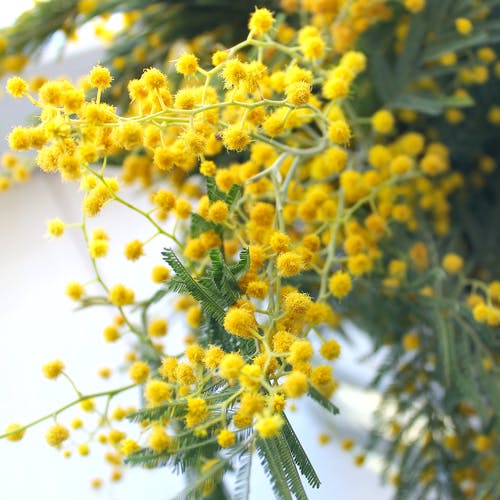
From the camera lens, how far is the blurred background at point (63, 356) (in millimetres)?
821

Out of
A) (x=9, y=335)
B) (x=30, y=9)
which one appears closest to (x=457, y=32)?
(x=30, y=9)

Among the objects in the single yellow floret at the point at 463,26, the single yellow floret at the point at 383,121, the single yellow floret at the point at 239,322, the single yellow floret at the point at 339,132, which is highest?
the single yellow floret at the point at 463,26

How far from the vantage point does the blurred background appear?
0.82 meters

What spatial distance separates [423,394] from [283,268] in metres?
0.36

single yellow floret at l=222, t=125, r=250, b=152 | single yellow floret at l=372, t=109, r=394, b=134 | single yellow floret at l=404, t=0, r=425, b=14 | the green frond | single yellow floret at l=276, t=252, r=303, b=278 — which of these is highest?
single yellow floret at l=404, t=0, r=425, b=14

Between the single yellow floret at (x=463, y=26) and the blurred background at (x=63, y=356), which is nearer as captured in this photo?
the single yellow floret at (x=463, y=26)

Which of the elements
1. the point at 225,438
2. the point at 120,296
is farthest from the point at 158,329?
the point at 225,438

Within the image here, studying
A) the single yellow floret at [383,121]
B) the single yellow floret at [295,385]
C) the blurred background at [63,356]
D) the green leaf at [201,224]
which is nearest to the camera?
the single yellow floret at [295,385]

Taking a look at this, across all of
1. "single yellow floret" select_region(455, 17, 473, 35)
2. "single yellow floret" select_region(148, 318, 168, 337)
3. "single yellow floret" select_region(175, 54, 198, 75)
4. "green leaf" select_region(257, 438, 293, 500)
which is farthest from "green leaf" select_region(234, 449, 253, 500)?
"single yellow floret" select_region(455, 17, 473, 35)

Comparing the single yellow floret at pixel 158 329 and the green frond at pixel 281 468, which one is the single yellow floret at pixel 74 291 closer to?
the single yellow floret at pixel 158 329

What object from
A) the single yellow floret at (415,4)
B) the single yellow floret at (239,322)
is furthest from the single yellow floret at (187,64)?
the single yellow floret at (415,4)

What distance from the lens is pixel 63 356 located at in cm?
102

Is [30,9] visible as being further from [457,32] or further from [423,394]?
[423,394]

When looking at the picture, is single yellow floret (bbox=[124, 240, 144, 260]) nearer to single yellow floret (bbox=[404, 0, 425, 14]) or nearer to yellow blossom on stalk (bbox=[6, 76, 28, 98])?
yellow blossom on stalk (bbox=[6, 76, 28, 98])
